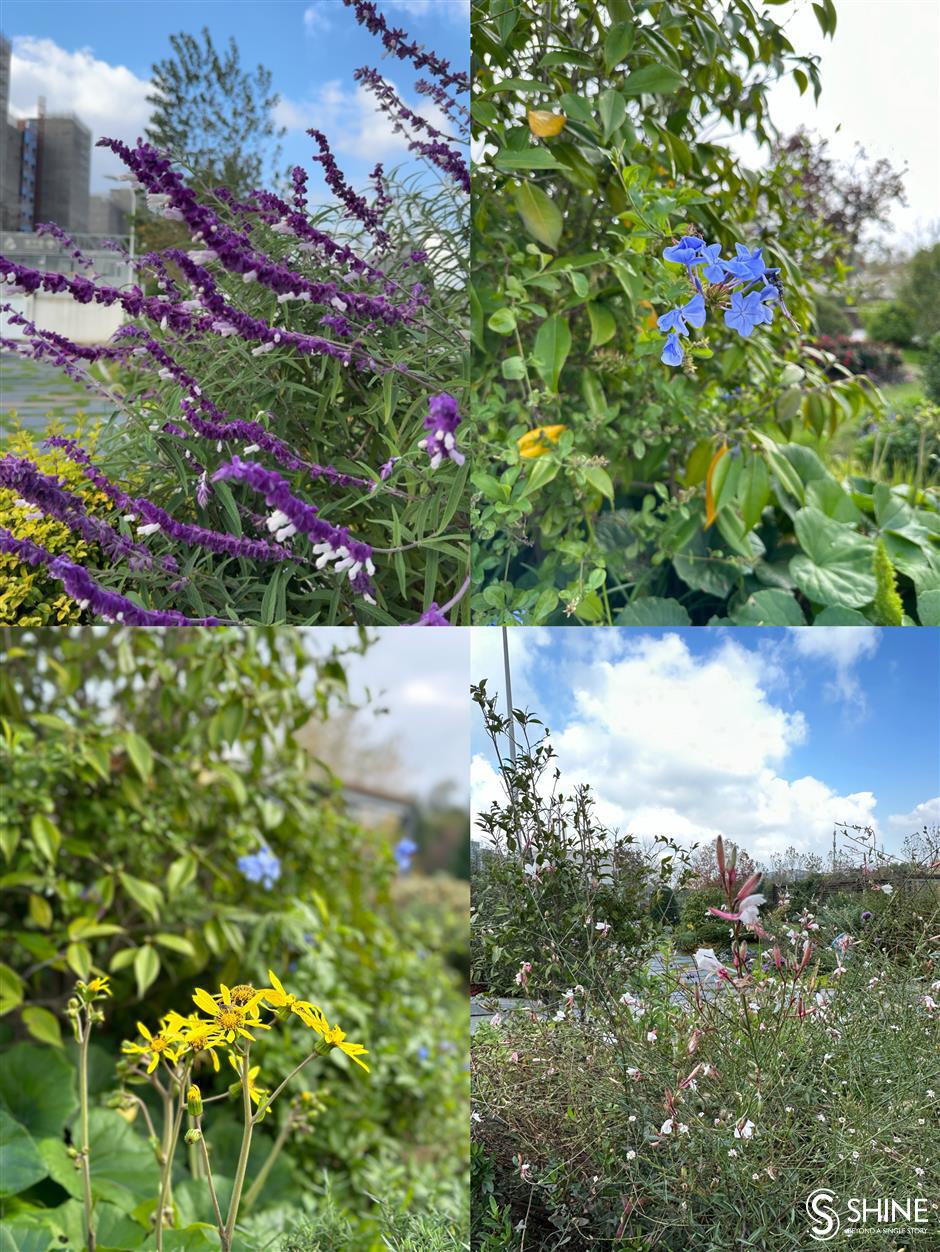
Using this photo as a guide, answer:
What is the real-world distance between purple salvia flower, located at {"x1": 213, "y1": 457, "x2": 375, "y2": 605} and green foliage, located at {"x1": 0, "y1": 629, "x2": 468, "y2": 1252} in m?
0.33

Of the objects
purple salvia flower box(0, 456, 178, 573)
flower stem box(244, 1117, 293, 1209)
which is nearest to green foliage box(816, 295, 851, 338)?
purple salvia flower box(0, 456, 178, 573)

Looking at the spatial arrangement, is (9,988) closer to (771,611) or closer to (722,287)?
(771,611)

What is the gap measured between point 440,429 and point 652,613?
514 millimetres

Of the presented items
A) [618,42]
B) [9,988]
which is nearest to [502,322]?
[618,42]

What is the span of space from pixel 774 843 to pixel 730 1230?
0.50m

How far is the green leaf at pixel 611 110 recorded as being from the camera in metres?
1.31

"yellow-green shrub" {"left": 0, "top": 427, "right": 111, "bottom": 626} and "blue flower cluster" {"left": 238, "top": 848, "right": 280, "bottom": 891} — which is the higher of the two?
"yellow-green shrub" {"left": 0, "top": 427, "right": 111, "bottom": 626}

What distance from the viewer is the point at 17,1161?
1285mm

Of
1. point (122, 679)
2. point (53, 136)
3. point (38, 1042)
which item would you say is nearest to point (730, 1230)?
point (38, 1042)

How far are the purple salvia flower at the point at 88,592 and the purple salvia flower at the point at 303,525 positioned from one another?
20 cm

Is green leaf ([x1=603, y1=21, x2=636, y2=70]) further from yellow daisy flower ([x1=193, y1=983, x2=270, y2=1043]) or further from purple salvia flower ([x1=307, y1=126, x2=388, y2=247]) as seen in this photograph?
yellow daisy flower ([x1=193, y1=983, x2=270, y2=1043])

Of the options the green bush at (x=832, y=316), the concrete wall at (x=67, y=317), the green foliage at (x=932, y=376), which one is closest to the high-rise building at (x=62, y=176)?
the concrete wall at (x=67, y=317)

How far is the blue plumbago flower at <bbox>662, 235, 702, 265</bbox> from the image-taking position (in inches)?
47.4

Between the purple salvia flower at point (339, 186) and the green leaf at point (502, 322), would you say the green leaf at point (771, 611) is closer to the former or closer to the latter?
the green leaf at point (502, 322)
